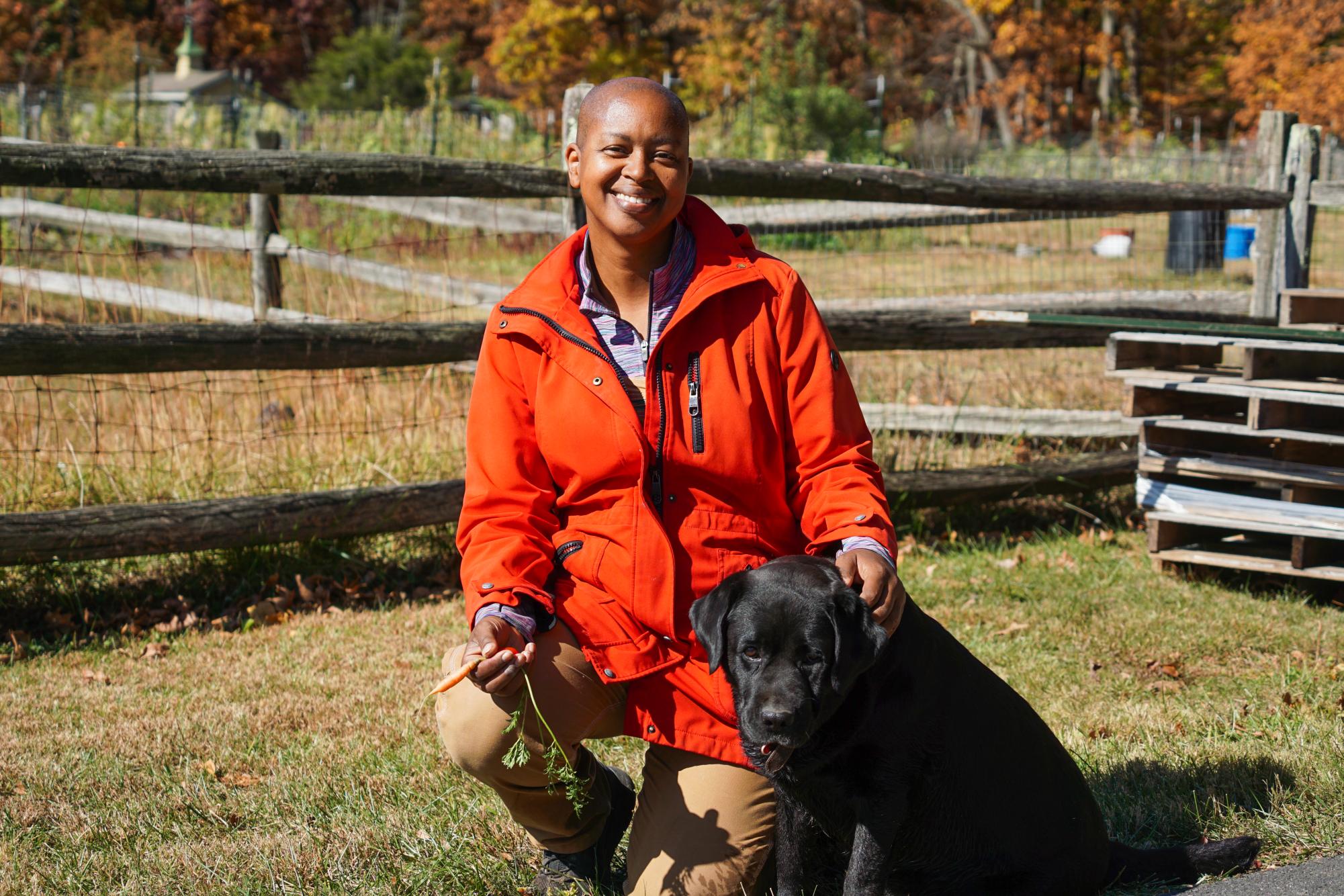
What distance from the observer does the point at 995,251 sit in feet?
38.6

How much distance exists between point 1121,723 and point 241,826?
2.68 m

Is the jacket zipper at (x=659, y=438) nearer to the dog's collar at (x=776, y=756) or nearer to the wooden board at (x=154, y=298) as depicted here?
the dog's collar at (x=776, y=756)

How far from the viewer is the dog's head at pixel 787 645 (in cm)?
232

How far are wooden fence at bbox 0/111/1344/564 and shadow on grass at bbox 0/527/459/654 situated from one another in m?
0.24

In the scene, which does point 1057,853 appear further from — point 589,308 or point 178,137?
point 178,137

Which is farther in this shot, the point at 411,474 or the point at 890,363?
the point at 890,363

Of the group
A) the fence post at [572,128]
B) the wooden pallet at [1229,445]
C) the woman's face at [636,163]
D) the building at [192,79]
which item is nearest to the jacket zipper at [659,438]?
the woman's face at [636,163]

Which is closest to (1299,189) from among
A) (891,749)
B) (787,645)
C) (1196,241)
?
(891,749)

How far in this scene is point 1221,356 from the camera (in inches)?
226

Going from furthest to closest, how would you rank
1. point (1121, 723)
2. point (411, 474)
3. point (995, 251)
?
point (995, 251)
point (411, 474)
point (1121, 723)

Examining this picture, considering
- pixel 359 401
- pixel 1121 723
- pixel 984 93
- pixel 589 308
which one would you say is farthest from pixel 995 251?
pixel 984 93

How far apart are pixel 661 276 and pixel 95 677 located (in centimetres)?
284

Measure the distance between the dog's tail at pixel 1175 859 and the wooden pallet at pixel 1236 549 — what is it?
Answer: 2.49 m

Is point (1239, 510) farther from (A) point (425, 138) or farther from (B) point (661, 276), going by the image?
(A) point (425, 138)
